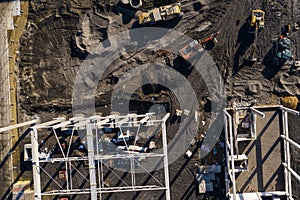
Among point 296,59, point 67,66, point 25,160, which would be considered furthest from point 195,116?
point 25,160

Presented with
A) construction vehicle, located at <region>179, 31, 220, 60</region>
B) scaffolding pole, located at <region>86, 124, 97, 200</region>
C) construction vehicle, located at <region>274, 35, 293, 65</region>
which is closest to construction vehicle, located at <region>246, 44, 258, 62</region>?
construction vehicle, located at <region>274, 35, 293, 65</region>

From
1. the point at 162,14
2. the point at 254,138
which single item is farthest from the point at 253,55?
the point at 162,14

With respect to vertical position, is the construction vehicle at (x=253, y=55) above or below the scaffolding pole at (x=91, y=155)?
above

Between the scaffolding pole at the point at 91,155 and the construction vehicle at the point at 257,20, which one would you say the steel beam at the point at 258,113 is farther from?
the scaffolding pole at the point at 91,155

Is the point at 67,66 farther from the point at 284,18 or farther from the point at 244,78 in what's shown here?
the point at 284,18

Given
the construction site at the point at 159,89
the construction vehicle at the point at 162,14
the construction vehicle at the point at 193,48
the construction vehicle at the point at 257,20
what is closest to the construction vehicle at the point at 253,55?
the construction site at the point at 159,89
